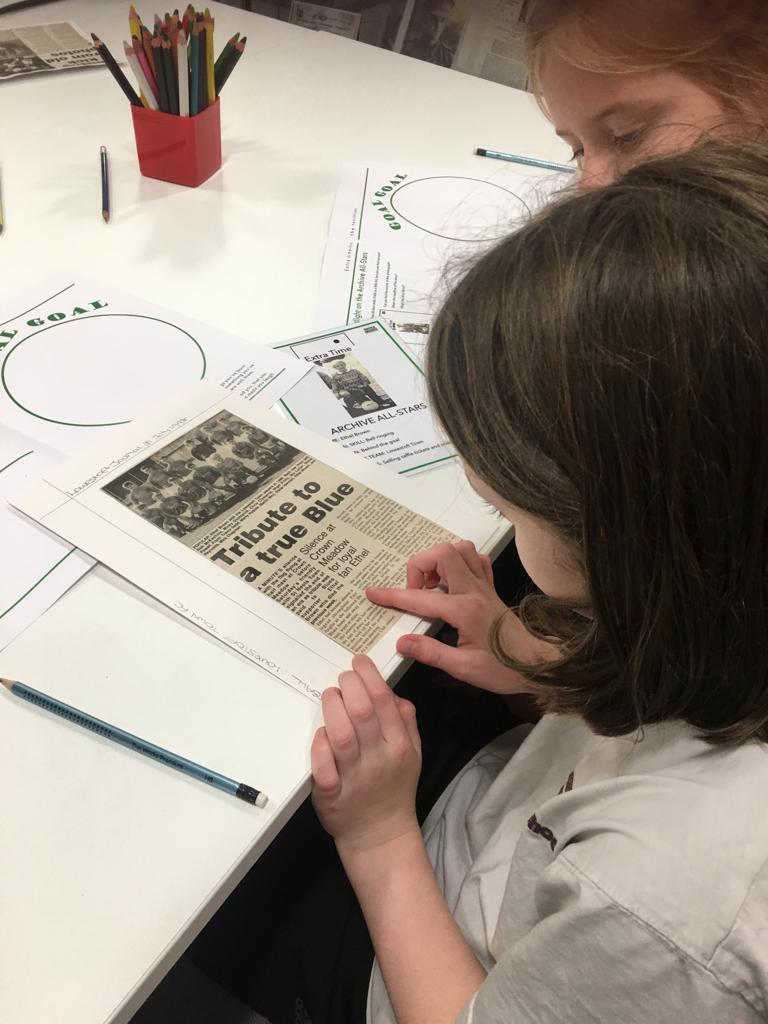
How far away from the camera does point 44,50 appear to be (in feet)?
3.52

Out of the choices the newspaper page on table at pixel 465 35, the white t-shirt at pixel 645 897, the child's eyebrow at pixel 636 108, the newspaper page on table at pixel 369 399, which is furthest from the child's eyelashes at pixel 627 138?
the newspaper page on table at pixel 465 35

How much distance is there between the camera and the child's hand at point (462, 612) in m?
0.49

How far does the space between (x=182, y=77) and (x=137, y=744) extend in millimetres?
677

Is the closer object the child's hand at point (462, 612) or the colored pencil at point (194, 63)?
the child's hand at point (462, 612)

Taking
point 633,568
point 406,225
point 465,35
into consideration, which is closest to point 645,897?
point 633,568

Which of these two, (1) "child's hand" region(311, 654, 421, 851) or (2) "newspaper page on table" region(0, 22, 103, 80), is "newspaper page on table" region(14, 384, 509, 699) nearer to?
(1) "child's hand" region(311, 654, 421, 851)

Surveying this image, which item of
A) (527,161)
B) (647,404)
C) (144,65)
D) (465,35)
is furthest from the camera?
(465,35)

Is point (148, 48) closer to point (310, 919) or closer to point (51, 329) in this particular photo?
point (51, 329)

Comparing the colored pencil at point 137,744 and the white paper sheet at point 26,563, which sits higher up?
the white paper sheet at point 26,563

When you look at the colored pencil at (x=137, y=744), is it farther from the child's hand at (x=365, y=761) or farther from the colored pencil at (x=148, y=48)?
the colored pencil at (x=148, y=48)

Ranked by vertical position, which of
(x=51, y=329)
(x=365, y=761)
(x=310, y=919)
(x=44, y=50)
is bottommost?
(x=310, y=919)

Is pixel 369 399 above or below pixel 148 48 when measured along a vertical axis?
below

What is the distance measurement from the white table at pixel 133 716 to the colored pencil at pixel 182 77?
9cm

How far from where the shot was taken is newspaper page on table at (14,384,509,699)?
0.47m
